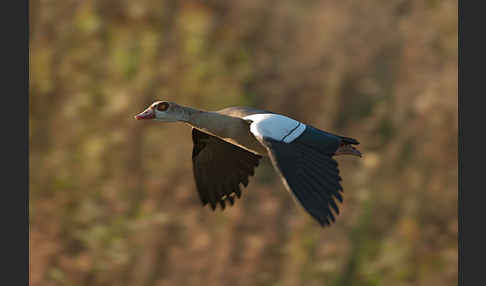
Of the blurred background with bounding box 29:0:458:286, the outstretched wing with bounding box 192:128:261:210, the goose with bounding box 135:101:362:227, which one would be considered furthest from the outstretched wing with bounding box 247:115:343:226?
the blurred background with bounding box 29:0:458:286

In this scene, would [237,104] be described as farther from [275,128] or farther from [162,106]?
[275,128]

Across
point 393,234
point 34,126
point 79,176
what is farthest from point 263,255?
point 34,126

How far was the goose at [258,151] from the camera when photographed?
176 inches

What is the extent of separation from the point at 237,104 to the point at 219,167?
3.04 meters

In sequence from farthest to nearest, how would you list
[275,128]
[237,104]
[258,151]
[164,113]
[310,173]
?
1. [237,104]
2. [164,113]
3. [258,151]
4. [275,128]
5. [310,173]

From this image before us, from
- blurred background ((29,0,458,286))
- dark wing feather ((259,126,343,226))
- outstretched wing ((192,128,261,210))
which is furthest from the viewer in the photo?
blurred background ((29,0,458,286))

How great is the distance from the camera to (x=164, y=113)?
527 cm

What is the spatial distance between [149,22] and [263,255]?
295cm

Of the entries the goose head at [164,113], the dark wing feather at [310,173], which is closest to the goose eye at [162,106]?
the goose head at [164,113]

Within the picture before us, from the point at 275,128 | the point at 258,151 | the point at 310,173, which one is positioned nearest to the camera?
the point at 310,173

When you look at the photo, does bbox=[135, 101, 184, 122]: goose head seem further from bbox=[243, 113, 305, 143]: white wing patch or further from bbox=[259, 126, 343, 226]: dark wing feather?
bbox=[259, 126, 343, 226]: dark wing feather

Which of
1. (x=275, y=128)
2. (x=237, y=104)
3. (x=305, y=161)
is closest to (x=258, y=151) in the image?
(x=275, y=128)

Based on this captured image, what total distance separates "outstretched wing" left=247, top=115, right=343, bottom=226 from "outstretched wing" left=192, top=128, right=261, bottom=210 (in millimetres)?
713

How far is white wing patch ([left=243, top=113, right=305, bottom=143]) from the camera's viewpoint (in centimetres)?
471
